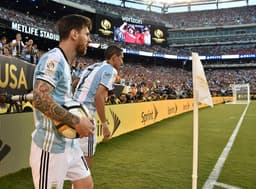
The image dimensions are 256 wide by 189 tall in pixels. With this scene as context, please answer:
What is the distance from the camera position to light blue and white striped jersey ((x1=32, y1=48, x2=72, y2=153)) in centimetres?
224

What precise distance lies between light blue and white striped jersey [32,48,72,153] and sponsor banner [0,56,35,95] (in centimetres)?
346

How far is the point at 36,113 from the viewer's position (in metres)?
2.39

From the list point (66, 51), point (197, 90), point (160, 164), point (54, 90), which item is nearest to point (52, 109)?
point (54, 90)

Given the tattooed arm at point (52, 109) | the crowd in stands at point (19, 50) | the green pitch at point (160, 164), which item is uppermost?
the crowd in stands at point (19, 50)

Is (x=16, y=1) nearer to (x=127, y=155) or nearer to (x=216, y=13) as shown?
(x=127, y=155)

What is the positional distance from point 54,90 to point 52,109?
0.60 feet

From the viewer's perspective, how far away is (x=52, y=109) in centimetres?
217

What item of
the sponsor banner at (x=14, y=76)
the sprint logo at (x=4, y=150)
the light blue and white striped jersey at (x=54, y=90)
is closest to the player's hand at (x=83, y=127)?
the light blue and white striped jersey at (x=54, y=90)

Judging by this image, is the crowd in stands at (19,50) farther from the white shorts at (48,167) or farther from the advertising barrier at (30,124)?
the white shorts at (48,167)

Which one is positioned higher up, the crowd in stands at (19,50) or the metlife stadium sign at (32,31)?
the metlife stadium sign at (32,31)

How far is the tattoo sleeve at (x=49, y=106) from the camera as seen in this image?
7.13 ft

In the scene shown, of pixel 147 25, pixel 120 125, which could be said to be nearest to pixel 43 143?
pixel 120 125

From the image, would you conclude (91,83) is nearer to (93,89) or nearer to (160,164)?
(93,89)

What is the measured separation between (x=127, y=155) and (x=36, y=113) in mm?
4956
